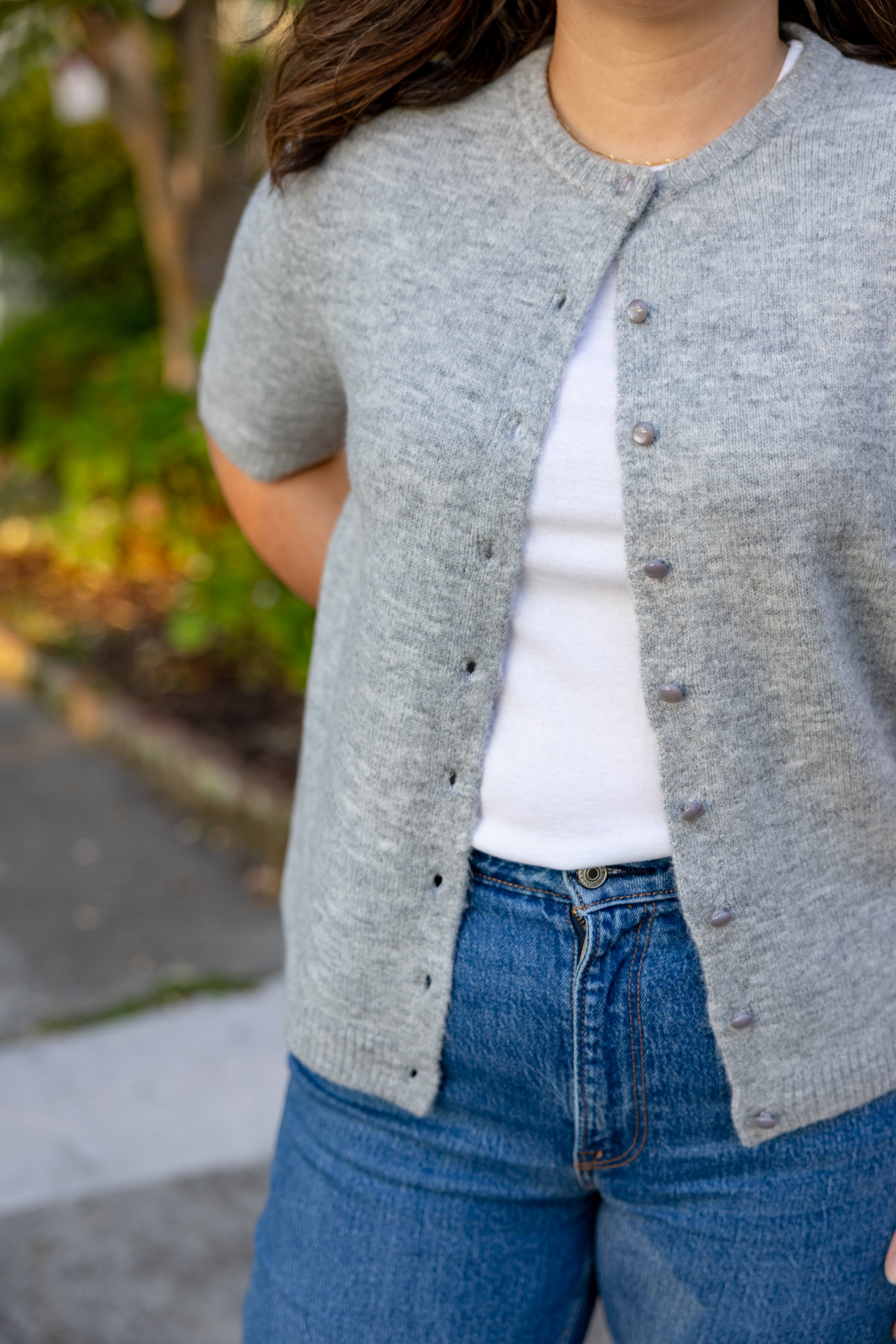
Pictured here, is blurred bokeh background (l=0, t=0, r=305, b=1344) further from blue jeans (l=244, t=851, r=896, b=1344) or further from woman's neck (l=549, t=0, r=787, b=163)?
blue jeans (l=244, t=851, r=896, b=1344)

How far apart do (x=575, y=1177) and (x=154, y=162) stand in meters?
5.91

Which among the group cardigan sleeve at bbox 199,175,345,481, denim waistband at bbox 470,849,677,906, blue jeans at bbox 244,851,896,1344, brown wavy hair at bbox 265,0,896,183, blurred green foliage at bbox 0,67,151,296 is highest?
brown wavy hair at bbox 265,0,896,183

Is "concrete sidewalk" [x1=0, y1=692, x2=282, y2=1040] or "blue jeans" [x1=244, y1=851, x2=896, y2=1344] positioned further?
"concrete sidewalk" [x1=0, y1=692, x2=282, y2=1040]

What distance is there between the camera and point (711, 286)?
116cm

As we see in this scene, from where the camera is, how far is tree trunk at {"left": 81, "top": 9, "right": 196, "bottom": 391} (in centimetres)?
617

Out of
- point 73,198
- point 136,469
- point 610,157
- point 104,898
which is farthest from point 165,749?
point 73,198

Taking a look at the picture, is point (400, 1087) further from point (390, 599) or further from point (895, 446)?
point (895, 446)

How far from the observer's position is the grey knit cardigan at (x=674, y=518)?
1.13 metres

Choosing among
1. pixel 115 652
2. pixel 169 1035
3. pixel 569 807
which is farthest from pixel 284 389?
pixel 115 652

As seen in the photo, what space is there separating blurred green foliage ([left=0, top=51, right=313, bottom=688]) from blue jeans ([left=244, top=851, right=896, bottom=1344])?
4.58ft

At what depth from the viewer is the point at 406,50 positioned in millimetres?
1370

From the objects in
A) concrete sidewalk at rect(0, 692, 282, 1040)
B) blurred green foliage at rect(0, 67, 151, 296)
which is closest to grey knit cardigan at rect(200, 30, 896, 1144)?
concrete sidewalk at rect(0, 692, 282, 1040)

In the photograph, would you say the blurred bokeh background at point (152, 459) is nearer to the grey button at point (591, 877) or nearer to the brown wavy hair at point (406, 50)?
the brown wavy hair at point (406, 50)

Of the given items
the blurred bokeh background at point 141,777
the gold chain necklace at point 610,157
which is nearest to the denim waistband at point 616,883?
the gold chain necklace at point 610,157
